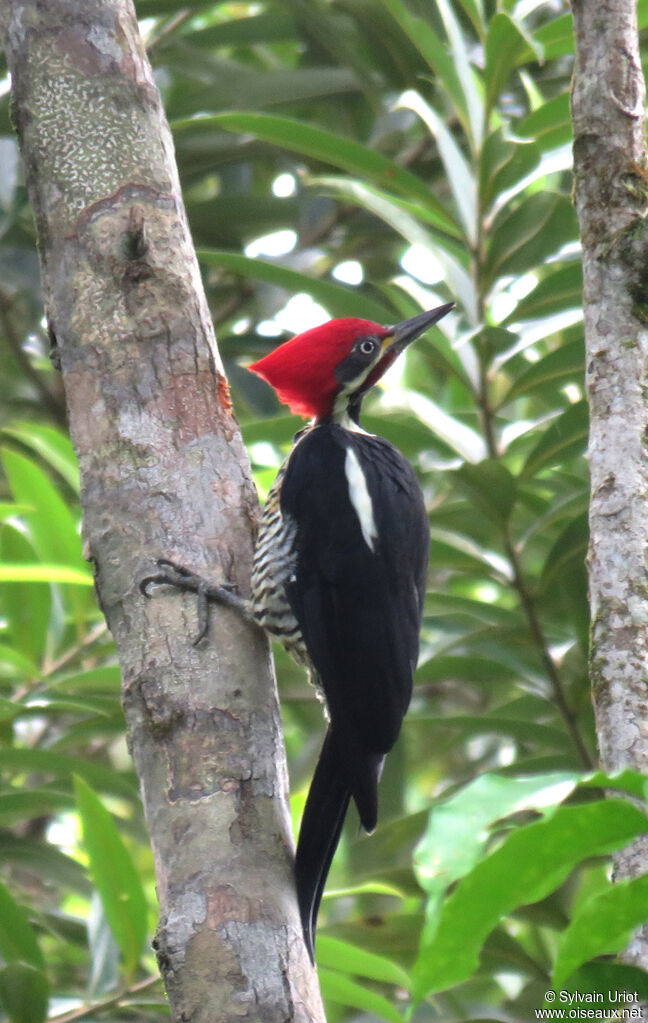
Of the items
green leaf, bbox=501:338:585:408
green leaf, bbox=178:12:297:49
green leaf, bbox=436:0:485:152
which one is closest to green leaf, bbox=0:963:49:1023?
green leaf, bbox=501:338:585:408

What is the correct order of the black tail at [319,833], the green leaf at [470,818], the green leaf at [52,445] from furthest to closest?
the green leaf at [52,445] < the black tail at [319,833] < the green leaf at [470,818]

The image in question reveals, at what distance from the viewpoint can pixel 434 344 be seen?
8.61ft

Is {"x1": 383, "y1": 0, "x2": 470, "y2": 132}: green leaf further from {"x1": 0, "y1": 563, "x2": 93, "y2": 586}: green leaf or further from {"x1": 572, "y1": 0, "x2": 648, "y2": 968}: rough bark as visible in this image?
{"x1": 0, "y1": 563, "x2": 93, "y2": 586}: green leaf

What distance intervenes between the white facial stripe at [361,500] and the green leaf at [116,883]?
77 cm

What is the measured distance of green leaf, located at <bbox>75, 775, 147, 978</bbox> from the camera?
2.24m

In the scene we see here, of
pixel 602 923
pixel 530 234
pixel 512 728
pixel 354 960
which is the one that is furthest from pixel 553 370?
pixel 602 923

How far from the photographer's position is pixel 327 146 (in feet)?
8.92

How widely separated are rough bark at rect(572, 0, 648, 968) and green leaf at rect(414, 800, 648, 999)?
58 cm

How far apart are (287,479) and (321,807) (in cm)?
77

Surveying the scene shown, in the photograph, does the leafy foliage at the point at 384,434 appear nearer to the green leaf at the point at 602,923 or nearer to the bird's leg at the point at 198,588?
the bird's leg at the point at 198,588

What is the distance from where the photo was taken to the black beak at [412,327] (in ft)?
8.56

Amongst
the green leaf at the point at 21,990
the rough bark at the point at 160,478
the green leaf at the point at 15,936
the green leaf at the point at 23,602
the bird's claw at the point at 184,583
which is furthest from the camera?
the green leaf at the point at 23,602

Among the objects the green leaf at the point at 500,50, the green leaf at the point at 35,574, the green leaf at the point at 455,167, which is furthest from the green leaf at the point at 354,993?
the green leaf at the point at 500,50

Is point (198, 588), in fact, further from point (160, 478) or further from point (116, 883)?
point (116, 883)
